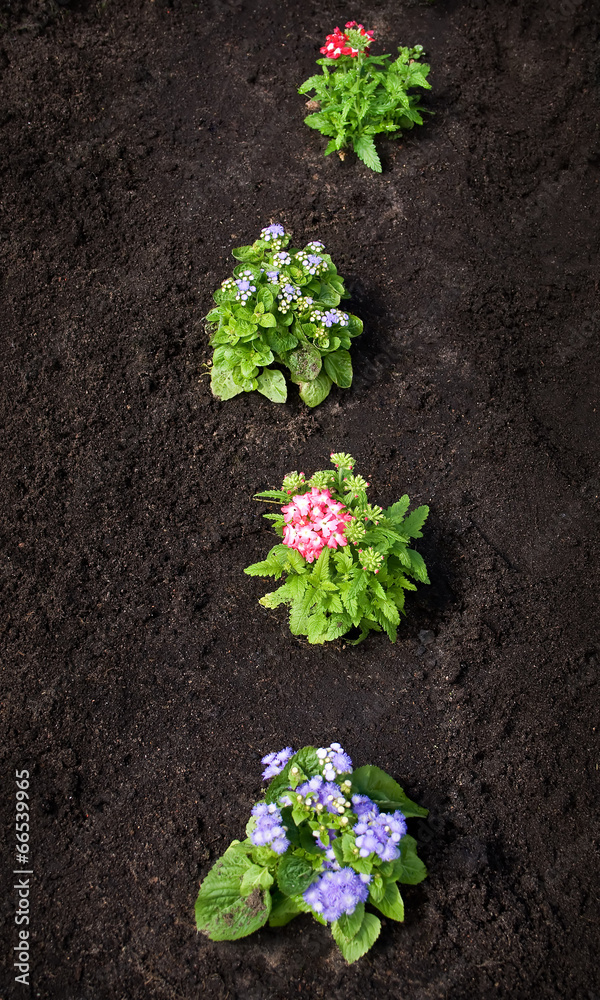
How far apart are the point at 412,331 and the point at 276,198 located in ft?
4.34

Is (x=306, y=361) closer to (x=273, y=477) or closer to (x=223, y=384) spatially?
(x=223, y=384)

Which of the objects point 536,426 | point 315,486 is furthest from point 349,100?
point 315,486

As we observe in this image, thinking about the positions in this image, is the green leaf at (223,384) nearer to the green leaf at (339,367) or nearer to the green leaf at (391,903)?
the green leaf at (339,367)

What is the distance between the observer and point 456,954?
273 cm

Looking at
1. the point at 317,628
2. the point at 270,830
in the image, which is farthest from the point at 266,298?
the point at 270,830

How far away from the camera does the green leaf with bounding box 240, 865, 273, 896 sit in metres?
2.56

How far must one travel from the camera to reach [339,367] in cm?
413

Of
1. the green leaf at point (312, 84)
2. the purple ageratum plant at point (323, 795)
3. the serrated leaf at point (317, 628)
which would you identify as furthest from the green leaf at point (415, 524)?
the green leaf at point (312, 84)

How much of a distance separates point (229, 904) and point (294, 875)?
295mm

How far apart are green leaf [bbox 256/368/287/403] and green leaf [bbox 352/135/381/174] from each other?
5.35ft

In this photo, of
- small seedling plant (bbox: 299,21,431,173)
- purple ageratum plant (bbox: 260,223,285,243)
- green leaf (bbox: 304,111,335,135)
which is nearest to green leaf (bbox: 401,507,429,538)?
purple ageratum plant (bbox: 260,223,285,243)

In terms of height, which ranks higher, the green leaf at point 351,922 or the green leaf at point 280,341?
the green leaf at point 280,341

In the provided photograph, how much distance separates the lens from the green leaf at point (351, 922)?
2.47 m

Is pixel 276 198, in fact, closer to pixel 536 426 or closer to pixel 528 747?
pixel 536 426
